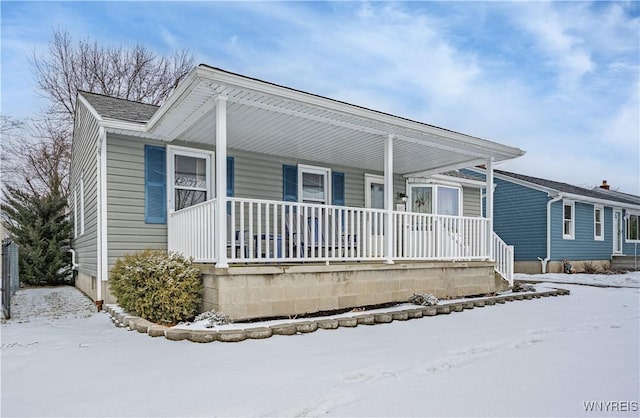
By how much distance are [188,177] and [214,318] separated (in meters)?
3.58

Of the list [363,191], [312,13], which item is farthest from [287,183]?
[312,13]

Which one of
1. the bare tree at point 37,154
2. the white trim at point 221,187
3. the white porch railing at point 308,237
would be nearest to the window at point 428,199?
the white porch railing at point 308,237

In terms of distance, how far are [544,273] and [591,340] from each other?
11.4 m

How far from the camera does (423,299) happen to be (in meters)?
6.93

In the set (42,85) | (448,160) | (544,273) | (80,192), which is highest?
(42,85)

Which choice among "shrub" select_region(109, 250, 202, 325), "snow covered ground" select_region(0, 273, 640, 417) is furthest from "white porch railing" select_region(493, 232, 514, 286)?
"shrub" select_region(109, 250, 202, 325)

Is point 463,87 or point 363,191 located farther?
point 463,87

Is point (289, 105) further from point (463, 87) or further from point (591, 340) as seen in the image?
point (463, 87)

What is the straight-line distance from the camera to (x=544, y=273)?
15148mm

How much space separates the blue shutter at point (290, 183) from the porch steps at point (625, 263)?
49.0ft

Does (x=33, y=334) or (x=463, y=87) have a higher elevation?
(x=463, y=87)

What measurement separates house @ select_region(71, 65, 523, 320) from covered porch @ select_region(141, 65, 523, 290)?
3 cm

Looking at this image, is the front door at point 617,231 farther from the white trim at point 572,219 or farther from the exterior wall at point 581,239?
the white trim at point 572,219

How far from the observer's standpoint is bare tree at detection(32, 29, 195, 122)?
61.4 feet
